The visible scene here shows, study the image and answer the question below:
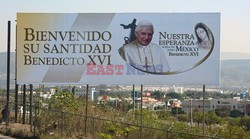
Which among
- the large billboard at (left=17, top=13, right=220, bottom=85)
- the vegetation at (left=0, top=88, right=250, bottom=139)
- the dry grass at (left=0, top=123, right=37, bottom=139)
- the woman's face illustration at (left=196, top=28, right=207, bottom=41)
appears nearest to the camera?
the vegetation at (left=0, top=88, right=250, bottom=139)

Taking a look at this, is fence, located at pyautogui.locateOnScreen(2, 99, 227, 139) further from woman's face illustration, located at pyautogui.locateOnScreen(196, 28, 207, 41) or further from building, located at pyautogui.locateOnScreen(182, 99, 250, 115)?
building, located at pyautogui.locateOnScreen(182, 99, 250, 115)

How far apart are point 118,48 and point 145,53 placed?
850 mm

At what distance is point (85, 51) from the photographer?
51.5 feet

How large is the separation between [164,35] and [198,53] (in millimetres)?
1162

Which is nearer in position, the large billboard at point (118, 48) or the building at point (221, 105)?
A: the large billboard at point (118, 48)

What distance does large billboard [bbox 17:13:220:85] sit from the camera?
15102 millimetres

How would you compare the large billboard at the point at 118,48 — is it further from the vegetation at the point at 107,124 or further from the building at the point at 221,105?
the building at the point at 221,105

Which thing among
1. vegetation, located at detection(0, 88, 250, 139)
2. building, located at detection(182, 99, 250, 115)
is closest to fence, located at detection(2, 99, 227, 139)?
vegetation, located at detection(0, 88, 250, 139)

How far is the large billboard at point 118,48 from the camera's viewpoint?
49.5 ft

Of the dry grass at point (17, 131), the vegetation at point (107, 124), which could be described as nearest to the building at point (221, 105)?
the vegetation at point (107, 124)

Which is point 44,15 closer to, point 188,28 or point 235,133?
point 188,28

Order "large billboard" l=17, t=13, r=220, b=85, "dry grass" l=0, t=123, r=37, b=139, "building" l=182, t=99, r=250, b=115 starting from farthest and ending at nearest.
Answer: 1. "building" l=182, t=99, r=250, b=115
2. "dry grass" l=0, t=123, r=37, b=139
3. "large billboard" l=17, t=13, r=220, b=85

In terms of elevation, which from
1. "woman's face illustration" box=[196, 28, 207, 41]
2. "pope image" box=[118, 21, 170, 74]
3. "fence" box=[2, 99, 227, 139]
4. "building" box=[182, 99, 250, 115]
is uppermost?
"woman's face illustration" box=[196, 28, 207, 41]

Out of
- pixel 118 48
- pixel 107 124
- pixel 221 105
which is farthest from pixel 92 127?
pixel 221 105
